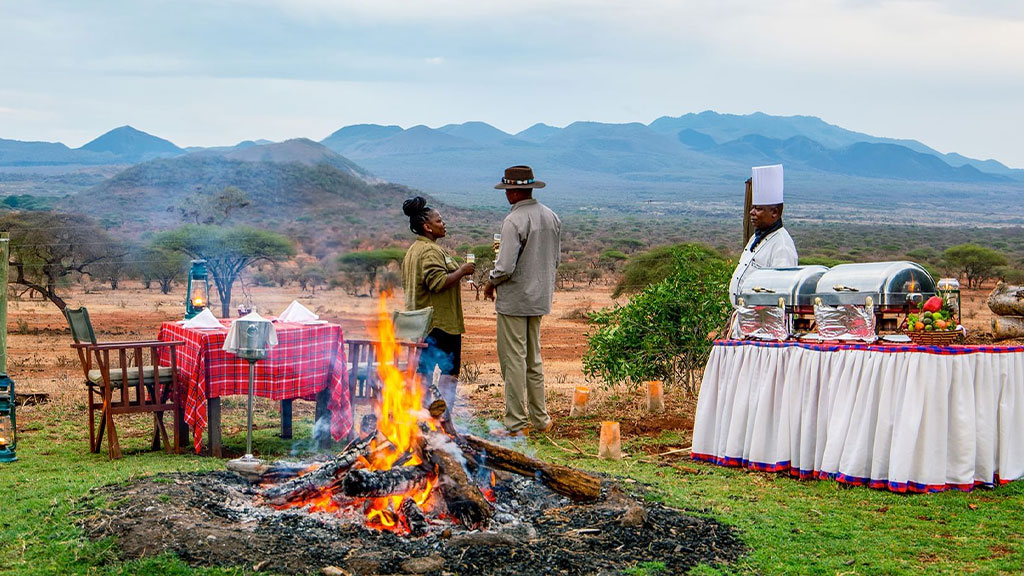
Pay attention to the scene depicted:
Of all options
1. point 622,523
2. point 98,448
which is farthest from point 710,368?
point 98,448

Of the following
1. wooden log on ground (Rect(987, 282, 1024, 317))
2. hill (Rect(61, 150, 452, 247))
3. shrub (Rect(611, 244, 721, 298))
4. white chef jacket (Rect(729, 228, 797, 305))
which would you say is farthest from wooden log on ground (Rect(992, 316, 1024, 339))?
hill (Rect(61, 150, 452, 247))

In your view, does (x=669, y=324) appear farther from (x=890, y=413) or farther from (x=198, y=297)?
(x=198, y=297)

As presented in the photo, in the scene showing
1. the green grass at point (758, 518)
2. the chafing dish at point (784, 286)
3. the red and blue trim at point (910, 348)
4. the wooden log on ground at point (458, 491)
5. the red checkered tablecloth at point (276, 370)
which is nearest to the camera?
the green grass at point (758, 518)

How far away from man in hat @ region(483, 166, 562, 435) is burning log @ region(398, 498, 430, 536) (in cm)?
297

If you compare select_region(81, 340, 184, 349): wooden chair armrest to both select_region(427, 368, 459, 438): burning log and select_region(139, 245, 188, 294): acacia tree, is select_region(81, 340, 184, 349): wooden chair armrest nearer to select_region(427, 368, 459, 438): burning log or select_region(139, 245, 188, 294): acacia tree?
select_region(427, 368, 459, 438): burning log

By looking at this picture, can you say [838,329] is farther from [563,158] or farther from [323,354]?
[563,158]

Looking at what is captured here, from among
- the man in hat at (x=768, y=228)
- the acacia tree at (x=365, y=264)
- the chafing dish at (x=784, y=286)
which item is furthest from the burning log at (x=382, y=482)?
the acacia tree at (x=365, y=264)

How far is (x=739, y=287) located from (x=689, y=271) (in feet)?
10.8

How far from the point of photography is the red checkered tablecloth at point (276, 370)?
25.5ft

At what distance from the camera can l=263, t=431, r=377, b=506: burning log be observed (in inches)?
232

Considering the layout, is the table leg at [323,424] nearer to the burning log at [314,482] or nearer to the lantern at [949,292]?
the burning log at [314,482]

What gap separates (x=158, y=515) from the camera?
17.6 feet

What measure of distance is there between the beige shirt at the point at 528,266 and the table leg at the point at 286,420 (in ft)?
6.72

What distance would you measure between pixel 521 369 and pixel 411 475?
9.38 feet
